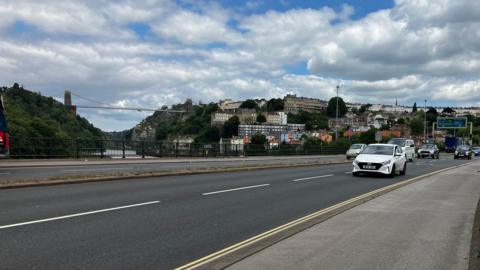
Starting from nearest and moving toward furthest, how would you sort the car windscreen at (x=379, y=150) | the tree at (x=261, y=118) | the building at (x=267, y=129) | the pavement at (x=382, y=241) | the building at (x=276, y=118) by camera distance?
the pavement at (x=382, y=241)
the car windscreen at (x=379, y=150)
the building at (x=267, y=129)
the tree at (x=261, y=118)
the building at (x=276, y=118)

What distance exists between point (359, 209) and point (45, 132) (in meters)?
45.0

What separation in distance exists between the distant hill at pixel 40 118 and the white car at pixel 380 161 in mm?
28619

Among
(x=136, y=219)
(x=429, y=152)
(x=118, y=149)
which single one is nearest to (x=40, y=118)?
(x=118, y=149)

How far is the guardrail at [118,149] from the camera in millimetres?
27594

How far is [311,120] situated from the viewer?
185250 mm

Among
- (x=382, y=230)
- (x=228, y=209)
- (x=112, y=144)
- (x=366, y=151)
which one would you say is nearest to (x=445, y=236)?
(x=382, y=230)

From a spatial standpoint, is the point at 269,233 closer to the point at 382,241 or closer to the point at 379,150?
the point at 382,241

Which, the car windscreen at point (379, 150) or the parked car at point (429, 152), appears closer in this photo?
the car windscreen at point (379, 150)

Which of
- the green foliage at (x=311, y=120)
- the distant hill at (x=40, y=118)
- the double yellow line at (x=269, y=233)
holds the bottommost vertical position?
the double yellow line at (x=269, y=233)

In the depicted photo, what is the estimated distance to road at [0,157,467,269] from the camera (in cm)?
617

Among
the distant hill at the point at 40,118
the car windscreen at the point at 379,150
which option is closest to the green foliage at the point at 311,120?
the distant hill at the point at 40,118

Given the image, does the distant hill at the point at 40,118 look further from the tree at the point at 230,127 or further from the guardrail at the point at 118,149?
the tree at the point at 230,127

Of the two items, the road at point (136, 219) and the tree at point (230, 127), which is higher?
the tree at point (230, 127)

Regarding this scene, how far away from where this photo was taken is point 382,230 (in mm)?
8125
